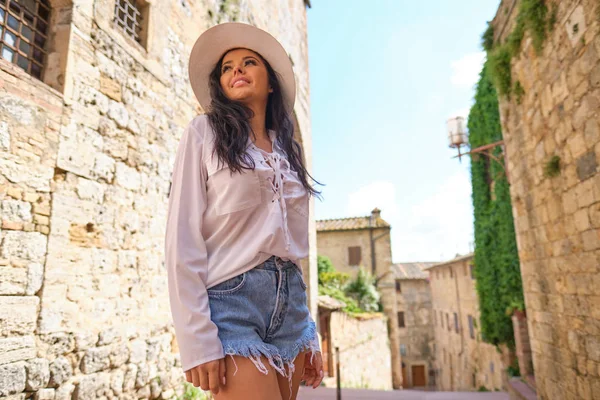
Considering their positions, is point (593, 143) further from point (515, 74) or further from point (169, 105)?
point (169, 105)

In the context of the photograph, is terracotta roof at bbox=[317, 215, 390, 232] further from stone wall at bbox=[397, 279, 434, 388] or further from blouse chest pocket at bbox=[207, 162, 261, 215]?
blouse chest pocket at bbox=[207, 162, 261, 215]

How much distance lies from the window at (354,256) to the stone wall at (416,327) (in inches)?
409

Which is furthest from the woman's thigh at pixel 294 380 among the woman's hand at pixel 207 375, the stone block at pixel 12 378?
the stone block at pixel 12 378

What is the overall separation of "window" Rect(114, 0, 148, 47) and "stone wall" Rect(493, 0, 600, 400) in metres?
4.32

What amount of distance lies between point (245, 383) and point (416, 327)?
3126 cm

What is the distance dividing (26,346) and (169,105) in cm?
304

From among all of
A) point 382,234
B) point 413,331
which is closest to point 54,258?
point 382,234

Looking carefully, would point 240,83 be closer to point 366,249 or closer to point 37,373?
point 37,373

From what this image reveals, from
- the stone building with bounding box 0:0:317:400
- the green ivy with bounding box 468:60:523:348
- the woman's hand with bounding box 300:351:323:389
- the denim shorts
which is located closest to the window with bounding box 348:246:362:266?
the green ivy with bounding box 468:60:523:348

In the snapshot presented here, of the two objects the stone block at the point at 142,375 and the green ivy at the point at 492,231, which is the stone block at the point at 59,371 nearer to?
the stone block at the point at 142,375

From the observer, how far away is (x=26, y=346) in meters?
2.90

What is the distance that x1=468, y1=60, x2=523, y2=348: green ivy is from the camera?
887cm

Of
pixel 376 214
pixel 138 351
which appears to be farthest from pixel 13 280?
pixel 376 214

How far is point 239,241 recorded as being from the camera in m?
1.34
